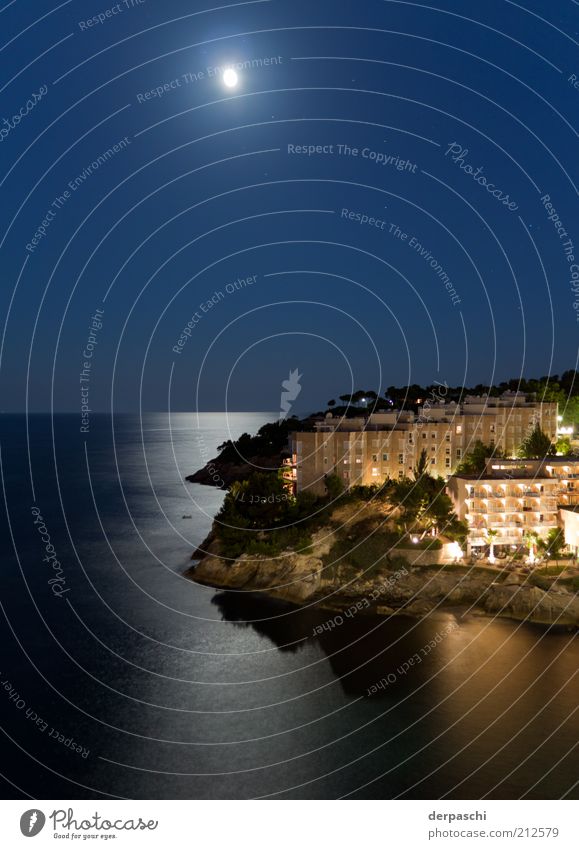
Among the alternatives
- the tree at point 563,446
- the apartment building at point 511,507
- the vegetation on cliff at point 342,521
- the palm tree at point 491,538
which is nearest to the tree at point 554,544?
the apartment building at point 511,507

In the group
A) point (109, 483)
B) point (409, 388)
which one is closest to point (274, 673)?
point (409, 388)

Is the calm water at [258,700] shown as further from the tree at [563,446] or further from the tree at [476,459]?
the tree at [563,446]

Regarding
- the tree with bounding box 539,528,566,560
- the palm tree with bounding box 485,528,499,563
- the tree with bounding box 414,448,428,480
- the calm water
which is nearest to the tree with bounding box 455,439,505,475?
the tree with bounding box 414,448,428,480

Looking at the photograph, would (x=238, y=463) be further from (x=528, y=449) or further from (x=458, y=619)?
(x=458, y=619)

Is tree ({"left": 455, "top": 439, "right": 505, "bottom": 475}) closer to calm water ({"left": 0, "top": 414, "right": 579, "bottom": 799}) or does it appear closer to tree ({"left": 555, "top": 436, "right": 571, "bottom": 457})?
tree ({"left": 555, "top": 436, "right": 571, "bottom": 457})

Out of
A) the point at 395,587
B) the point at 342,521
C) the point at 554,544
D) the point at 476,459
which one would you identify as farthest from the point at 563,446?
the point at 395,587

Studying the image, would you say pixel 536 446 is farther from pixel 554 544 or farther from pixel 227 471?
pixel 227 471
